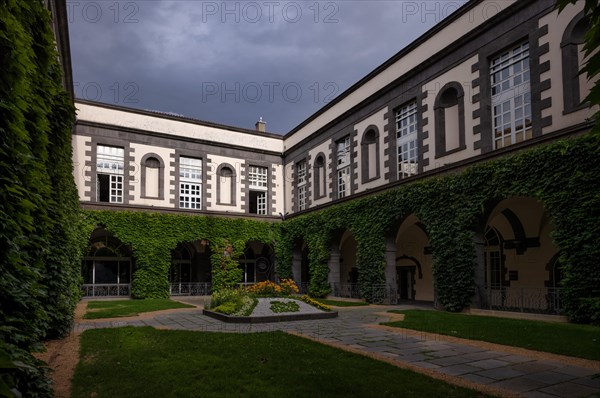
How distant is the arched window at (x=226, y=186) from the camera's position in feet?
85.4

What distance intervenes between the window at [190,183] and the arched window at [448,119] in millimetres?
14110

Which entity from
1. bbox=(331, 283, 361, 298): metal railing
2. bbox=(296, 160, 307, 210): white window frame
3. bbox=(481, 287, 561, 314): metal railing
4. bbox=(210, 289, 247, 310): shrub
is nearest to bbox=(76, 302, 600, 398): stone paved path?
bbox=(210, 289, 247, 310): shrub

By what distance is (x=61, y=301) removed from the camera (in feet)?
31.7

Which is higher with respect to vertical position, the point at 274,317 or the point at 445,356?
the point at 445,356

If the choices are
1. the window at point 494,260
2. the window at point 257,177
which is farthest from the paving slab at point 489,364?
the window at point 257,177

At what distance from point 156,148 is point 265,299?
13428 mm

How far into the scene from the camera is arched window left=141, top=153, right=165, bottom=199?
78.9ft

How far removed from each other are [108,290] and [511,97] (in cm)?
2138

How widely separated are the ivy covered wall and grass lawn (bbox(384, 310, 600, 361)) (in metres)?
0.64

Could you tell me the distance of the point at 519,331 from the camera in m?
10.1

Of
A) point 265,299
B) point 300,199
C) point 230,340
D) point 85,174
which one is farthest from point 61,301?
point 300,199

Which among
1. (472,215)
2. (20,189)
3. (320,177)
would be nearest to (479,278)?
(472,215)

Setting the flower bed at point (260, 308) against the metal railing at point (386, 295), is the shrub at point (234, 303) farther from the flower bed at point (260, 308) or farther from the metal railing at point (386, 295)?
the metal railing at point (386, 295)

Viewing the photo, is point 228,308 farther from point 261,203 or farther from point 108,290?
point 261,203
